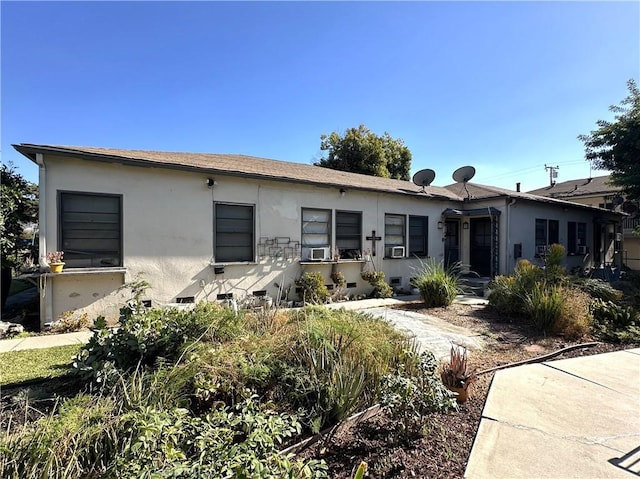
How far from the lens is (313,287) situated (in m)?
8.02

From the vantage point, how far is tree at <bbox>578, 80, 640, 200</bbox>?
422 inches

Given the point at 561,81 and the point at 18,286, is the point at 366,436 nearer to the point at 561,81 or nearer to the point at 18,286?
the point at 561,81

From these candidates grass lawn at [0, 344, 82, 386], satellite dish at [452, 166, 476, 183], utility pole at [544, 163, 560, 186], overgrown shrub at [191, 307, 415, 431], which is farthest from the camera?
utility pole at [544, 163, 560, 186]

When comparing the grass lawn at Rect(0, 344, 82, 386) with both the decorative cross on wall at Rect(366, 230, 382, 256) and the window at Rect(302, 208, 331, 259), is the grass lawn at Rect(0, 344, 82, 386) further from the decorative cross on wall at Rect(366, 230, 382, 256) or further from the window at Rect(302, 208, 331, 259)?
the decorative cross on wall at Rect(366, 230, 382, 256)

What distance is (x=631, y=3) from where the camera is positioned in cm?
576

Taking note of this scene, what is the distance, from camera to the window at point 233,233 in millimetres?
7469

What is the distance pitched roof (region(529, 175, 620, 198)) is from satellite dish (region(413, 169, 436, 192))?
15.6 m

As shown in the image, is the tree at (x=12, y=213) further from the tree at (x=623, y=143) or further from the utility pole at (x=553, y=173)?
the utility pole at (x=553, y=173)

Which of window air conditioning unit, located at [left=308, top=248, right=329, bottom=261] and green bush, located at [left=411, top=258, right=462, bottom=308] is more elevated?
window air conditioning unit, located at [left=308, top=248, right=329, bottom=261]

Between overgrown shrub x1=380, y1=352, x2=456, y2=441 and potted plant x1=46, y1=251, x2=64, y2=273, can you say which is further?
potted plant x1=46, y1=251, x2=64, y2=273

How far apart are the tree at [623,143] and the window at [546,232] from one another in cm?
252

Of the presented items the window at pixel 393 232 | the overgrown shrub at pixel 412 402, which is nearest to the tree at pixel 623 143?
the window at pixel 393 232

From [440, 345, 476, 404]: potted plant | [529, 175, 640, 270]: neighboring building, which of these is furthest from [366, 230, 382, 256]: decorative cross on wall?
[529, 175, 640, 270]: neighboring building

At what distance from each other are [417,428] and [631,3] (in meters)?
8.55
